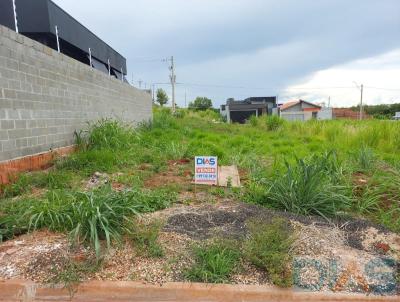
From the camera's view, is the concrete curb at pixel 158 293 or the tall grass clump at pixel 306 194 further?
the tall grass clump at pixel 306 194

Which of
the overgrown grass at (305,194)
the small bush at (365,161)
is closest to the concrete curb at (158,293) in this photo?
the overgrown grass at (305,194)

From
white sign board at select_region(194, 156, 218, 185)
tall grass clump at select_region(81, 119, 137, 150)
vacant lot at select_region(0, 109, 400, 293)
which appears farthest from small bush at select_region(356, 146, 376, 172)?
tall grass clump at select_region(81, 119, 137, 150)

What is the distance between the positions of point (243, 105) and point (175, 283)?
121 feet

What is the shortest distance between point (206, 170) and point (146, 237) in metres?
1.62

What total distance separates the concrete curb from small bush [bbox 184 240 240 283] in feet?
0.23

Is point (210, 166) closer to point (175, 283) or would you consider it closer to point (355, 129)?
point (175, 283)

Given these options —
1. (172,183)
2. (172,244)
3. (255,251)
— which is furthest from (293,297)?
(172,183)

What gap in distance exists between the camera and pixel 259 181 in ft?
13.4

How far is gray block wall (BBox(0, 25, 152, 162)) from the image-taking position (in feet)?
12.6

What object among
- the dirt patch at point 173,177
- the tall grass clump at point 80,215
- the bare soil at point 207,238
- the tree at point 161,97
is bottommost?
the bare soil at point 207,238

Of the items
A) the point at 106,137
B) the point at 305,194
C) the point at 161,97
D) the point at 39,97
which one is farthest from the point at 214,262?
the point at 161,97

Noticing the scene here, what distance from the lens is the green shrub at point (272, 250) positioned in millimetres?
2180

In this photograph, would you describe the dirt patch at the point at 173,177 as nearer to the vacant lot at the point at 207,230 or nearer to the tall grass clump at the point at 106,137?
the vacant lot at the point at 207,230

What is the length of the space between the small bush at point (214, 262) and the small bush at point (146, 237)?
30 centimetres
